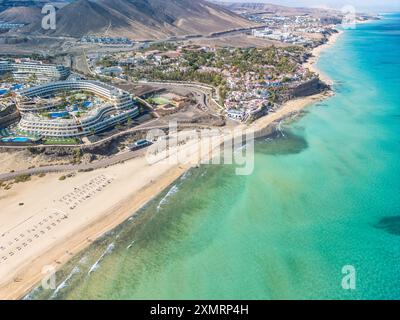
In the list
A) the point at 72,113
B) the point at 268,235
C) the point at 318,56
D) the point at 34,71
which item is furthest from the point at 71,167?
the point at 318,56

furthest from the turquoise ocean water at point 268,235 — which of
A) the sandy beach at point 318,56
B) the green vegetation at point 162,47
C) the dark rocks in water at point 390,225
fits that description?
the green vegetation at point 162,47

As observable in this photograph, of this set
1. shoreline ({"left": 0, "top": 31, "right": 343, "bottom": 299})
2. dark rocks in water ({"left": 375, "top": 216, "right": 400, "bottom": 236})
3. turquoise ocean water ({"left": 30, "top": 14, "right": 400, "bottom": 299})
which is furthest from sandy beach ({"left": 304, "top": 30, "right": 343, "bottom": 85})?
shoreline ({"left": 0, "top": 31, "right": 343, "bottom": 299})

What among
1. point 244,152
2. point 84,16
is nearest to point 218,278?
point 244,152

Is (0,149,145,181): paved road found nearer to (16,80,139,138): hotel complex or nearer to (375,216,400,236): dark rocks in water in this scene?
(16,80,139,138): hotel complex

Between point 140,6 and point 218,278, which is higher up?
point 140,6

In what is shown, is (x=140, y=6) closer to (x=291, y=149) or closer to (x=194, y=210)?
(x=291, y=149)

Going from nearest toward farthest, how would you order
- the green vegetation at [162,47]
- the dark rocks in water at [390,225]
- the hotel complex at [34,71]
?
the dark rocks in water at [390,225]
the hotel complex at [34,71]
the green vegetation at [162,47]

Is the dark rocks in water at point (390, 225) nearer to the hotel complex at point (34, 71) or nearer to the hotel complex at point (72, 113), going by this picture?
the hotel complex at point (72, 113)
